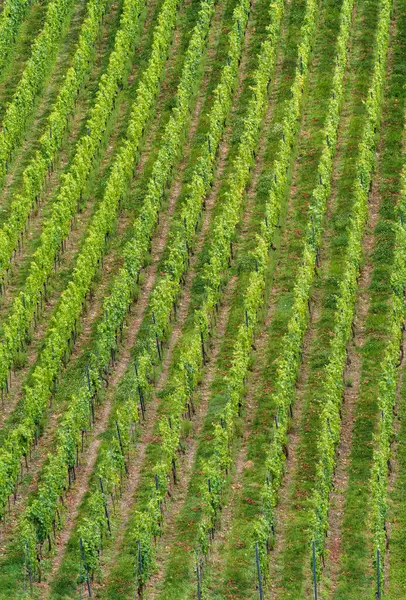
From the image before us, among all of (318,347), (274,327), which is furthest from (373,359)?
(274,327)

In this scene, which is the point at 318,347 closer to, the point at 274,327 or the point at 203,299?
the point at 274,327

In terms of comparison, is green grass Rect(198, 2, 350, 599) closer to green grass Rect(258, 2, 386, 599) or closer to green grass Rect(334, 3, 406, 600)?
green grass Rect(258, 2, 386, 599)

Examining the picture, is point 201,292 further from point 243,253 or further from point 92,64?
point 92,64

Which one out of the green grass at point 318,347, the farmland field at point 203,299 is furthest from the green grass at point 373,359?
the green grass at point 318,347

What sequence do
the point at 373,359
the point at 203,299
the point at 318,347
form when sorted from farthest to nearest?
the point at 203,299
the point at 318,347
the point at 373,359

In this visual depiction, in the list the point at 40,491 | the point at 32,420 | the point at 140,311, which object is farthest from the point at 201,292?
the point at 40,491

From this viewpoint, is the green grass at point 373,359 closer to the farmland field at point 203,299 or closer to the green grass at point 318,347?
the farmland field at point 203,299

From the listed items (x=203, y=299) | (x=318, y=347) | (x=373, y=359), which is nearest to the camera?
(x=373, y=359)

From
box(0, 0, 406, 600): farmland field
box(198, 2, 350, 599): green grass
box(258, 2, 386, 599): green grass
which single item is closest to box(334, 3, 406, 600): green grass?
box(0, 0, 406, 600): farmland field
